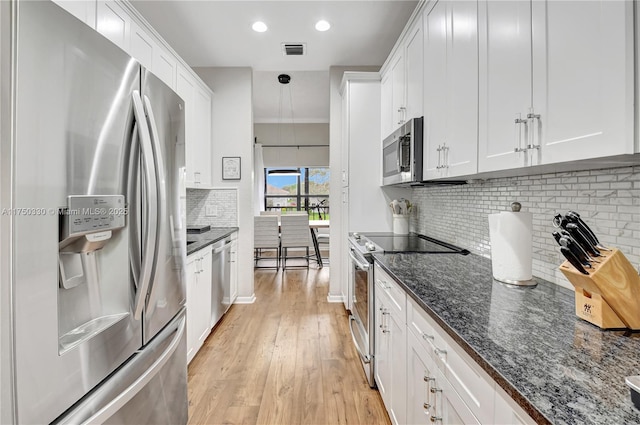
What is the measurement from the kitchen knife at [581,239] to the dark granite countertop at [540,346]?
0.70 feet

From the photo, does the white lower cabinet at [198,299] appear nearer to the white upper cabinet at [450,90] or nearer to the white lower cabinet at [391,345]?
the white lower cabinet at [391,345]

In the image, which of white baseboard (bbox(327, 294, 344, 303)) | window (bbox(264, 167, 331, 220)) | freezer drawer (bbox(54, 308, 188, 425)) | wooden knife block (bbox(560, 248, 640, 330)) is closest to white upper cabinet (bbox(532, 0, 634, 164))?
wooden knife block (bbox(560, 248, 640, 330))

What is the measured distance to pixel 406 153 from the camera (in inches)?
91.3

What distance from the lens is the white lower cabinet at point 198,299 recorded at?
231 centimetres

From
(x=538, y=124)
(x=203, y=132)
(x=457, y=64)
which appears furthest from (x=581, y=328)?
(x=203, y=132)

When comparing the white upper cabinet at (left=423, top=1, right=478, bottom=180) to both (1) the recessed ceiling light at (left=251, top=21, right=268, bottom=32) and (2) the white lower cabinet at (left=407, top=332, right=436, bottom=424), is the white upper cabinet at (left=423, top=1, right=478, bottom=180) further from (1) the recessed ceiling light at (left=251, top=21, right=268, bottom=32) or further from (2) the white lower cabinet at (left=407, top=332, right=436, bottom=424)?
(1) the recessed ceiling light at (left=251, top=21, right=268, bottom=32)

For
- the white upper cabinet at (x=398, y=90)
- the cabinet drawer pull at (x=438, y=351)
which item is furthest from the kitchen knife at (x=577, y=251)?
the white upper cabinet at (x=398, y=90)

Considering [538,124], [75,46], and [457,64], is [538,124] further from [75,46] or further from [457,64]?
[75,46]

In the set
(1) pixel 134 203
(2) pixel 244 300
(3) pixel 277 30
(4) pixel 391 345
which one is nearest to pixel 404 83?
(3) pixel 277 30

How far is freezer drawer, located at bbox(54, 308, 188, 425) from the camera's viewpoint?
0.90m

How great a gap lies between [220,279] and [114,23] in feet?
7.07

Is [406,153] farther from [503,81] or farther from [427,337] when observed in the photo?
[427,337]

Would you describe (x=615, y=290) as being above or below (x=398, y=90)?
below

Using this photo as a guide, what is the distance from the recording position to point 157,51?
249cm
